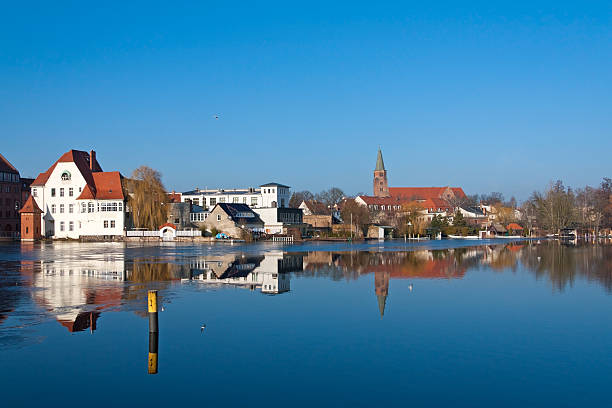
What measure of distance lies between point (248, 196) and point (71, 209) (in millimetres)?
26685

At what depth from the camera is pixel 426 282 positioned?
25.4 meters

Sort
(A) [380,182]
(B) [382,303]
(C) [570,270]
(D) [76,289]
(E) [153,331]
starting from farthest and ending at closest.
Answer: (A) [380,182], (C) [570,270], (D) [76,289], (B) [382,303], (E) [153,331]

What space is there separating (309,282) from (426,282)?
5103mm

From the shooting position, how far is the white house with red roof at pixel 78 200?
75062 mm

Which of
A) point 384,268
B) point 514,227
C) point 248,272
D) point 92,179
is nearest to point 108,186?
point 92,179

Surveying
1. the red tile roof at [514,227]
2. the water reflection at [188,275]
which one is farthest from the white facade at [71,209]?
the red tile roof at [514,227]

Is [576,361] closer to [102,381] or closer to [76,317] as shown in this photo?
[102,381]

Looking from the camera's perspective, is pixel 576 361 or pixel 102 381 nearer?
pixel 102 381

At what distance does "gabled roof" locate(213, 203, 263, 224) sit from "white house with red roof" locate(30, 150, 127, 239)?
13408 mm

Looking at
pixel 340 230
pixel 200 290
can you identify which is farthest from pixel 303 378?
pixel 340 230

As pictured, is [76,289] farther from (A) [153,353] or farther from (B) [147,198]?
(B) [147,198]

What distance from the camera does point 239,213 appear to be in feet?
250

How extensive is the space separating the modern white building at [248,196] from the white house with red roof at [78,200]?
53.1ft

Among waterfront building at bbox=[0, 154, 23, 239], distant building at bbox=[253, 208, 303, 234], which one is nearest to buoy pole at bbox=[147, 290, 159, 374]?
distant building at bbox=[253, 208, 303, 234]
